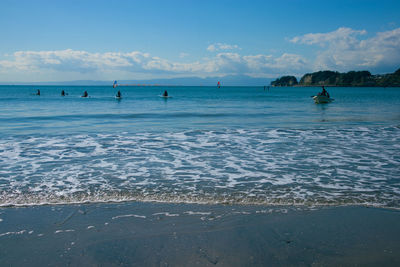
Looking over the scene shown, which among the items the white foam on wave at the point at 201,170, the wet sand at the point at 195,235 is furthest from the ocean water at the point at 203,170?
the wet sand at the point at 195,235

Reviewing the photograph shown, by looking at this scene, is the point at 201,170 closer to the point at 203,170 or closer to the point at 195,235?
the point at 203,170

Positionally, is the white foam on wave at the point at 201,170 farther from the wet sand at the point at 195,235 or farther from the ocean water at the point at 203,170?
the wet sand at the point at 195,235

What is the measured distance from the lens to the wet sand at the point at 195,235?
4445 mm

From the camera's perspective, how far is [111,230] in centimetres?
537

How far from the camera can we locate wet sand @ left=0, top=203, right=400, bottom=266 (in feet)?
14.6

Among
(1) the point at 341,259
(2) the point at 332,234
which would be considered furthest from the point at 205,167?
(1) the point at 341,259

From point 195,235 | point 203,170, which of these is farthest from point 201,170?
point 195,235

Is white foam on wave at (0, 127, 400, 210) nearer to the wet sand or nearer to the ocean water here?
the ocean water

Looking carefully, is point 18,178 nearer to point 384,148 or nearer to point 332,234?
point 332,234

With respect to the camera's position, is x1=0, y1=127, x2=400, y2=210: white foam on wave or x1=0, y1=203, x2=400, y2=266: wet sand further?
x1=0, y1=127, x2=400, y2=210: white foam on wave

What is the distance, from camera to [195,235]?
5152mm

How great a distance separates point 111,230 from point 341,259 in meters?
3.65

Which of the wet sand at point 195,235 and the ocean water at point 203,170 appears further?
the ocean water at point 203,170

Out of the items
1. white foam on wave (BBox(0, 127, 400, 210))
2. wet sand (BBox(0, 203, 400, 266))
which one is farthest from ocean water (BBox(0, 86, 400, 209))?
wet sand (BBox(0, 203, 400, 266))
